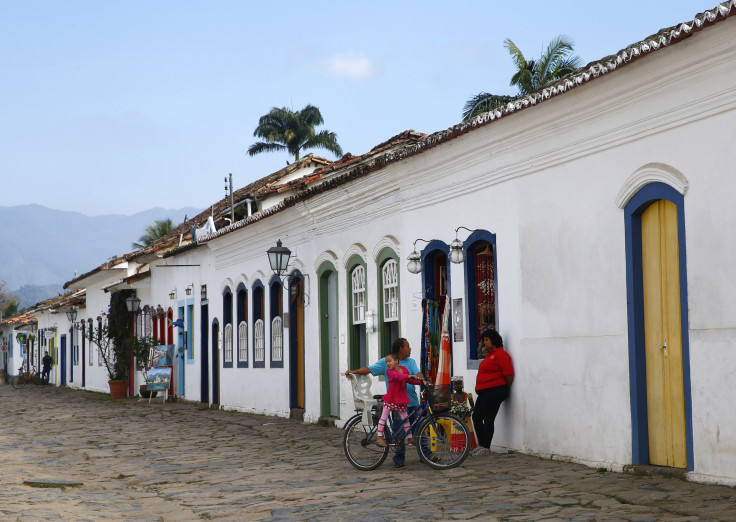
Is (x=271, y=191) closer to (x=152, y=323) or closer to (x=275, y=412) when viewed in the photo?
(x=152, y=323)

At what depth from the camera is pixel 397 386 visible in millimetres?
11461

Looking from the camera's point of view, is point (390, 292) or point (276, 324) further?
point (276, 324)

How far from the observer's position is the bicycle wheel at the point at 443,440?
11117 mm

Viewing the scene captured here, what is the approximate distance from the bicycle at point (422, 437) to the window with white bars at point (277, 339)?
30.1 feet

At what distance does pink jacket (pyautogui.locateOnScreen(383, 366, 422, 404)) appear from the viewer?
11406 mm

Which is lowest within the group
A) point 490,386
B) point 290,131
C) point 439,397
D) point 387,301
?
point 439,397

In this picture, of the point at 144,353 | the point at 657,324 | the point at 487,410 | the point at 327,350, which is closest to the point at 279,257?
the point at 327,350

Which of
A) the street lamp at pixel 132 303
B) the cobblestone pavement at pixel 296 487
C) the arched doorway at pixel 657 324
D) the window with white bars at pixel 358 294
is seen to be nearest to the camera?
the cobblestone pavement at pixel 296 487

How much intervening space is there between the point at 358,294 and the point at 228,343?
7994 millimetres

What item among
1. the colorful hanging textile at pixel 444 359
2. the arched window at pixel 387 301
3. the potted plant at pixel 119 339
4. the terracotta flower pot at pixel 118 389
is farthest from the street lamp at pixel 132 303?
the colorful hanging textile at pixel 444 359

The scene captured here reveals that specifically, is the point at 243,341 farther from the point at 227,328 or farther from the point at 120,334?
the point at 120,334

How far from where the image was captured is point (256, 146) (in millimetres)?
53406

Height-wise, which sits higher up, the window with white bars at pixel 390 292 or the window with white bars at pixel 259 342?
the window with white bars at pixel 390 292

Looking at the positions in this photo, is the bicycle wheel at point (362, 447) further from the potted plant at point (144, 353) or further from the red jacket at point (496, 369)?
the potted plant at point (144, 353)
